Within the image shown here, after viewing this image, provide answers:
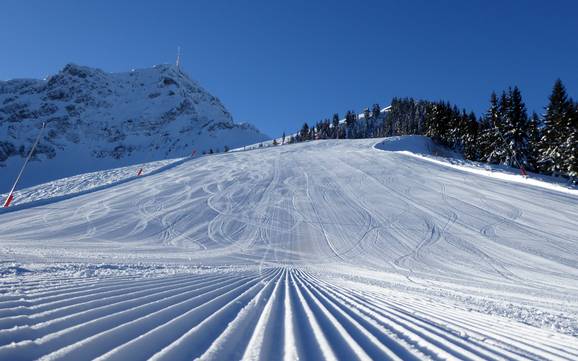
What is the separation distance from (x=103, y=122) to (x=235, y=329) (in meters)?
157

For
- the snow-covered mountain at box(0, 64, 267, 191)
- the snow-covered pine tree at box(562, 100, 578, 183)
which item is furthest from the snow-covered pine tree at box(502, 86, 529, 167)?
the snow-covered mountain at box(0, 64, 267, 191)

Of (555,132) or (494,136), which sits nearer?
(555,132)

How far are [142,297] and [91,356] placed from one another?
207 centimetres

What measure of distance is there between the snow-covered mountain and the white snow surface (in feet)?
291

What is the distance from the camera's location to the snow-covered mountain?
112 metres

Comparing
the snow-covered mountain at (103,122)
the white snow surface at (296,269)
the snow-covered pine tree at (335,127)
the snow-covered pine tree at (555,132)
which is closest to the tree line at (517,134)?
the snow-covered pine tree at (555,132)

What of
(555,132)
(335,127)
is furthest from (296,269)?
(335,127)

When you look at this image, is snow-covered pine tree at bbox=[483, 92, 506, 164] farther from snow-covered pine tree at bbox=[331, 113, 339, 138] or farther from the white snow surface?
snow-covered pine tree at bbox=[331, 113, 339, 138]

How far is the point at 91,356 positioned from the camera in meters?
2.42

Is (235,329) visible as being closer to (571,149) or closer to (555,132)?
(571,149)

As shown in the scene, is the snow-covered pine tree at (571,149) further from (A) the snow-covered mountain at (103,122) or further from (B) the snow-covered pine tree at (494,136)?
(A) the snow-covered mountain at (103,122)

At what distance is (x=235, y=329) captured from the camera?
337 cm

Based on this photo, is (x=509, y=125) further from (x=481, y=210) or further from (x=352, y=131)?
(x=352, y=131)

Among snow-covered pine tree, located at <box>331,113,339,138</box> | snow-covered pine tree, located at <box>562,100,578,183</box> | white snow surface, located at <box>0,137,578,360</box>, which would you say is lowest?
white snow surface, located at <box>0,137,578,360</box>
